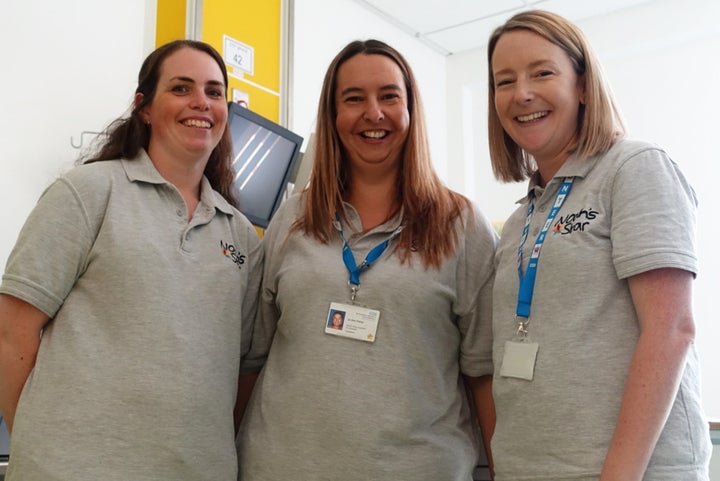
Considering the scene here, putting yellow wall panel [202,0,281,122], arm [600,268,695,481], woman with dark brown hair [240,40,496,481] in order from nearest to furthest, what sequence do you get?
arm [600,268,695,481] → woman with dark brown hair [240,40,496,481] → yellow wall panel [202,0,281,122]

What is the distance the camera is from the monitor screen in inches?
93.4

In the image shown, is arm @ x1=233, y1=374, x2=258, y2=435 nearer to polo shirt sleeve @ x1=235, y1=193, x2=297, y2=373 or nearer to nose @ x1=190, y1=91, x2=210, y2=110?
polo shirt sleeve @ x1=235, y1=193, x2=297, y2=373

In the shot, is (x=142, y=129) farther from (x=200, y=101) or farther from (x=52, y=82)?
(x=52, y=82)

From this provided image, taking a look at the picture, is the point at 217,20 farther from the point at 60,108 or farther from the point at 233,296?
the point at 233,296

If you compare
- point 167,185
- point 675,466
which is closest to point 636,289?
point 675,466

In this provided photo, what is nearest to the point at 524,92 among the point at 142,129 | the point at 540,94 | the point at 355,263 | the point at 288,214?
the point at 540,94

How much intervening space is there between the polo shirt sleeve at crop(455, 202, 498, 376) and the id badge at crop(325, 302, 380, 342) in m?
0.22

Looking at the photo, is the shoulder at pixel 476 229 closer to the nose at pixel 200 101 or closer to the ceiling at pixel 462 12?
the nose at pixel 200 101

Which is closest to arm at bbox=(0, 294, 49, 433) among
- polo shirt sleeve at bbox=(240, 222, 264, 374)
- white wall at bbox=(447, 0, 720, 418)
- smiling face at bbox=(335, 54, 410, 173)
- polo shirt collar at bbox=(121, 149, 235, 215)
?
polo shirt collar at bbox=(121, 149, 235, 215)

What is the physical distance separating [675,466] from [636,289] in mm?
281

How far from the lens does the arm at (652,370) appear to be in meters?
0.99

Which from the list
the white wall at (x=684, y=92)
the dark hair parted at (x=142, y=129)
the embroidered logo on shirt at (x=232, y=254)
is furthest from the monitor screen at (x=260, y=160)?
the white wall at (x=684, y=92)

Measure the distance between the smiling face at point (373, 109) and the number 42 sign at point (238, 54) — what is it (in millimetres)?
1555

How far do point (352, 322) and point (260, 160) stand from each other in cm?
123
